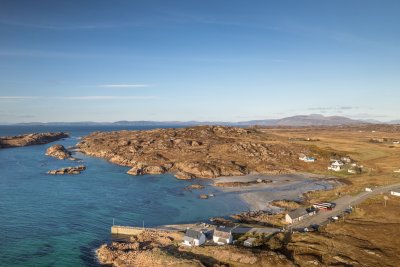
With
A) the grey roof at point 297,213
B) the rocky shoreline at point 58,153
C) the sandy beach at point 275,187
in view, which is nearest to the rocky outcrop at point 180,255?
the grey roof at point 297,213

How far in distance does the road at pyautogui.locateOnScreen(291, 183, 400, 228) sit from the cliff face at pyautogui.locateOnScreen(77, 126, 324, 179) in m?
35.2

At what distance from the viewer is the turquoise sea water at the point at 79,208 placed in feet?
172

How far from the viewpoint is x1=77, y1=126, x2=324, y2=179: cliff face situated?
11475 cm

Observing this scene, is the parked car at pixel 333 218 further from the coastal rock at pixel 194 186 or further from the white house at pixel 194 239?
the coastal rock at pixel 194 186

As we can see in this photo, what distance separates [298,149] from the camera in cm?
13950

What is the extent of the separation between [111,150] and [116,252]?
334 ft

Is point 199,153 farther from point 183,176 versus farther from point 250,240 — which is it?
point 250,240

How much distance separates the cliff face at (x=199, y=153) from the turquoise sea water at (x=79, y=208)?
9598 mm

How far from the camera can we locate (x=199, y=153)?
133m

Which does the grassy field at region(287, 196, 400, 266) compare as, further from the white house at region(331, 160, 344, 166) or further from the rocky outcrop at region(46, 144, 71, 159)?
the rocky outcrop at region(46, 144, 71, 159)

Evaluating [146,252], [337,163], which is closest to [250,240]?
[146,252]

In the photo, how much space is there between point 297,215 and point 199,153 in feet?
234

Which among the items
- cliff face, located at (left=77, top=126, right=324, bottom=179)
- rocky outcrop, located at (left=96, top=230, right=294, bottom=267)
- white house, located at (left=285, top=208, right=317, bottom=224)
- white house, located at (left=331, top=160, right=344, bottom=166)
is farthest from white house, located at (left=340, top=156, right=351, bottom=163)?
rocky outcrop, located at (left=96, top=230, right=294, bottom=267)

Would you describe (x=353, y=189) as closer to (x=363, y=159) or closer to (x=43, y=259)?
(x=363, y=159)
